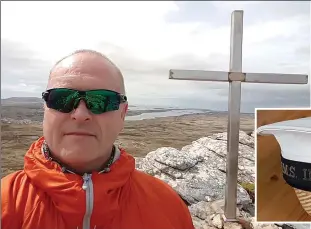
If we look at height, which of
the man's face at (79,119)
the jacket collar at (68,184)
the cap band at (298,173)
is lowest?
the cap band at (298,173)

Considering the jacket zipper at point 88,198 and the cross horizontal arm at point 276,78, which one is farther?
the cross horizontal arm at point 276,78

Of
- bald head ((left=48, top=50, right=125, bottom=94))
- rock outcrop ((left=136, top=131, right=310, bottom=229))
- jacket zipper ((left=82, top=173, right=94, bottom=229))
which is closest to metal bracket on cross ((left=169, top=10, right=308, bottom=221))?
rock outcrop ((left=136, top=131, right=310, bottom=229))

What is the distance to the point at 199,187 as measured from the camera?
3.07m

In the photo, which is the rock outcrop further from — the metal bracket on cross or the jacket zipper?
the jacket zipper

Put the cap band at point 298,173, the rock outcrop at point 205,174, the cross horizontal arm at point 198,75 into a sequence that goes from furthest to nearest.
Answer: the rock outcrop at point 205,174 < the cross horizontal arm at point 198,75 < the cap band at point 298,173

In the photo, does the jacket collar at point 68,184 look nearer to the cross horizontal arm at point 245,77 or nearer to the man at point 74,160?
the man at point 74,160

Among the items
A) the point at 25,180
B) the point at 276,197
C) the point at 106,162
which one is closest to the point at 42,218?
the point at 25,180

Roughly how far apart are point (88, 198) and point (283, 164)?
111 cm

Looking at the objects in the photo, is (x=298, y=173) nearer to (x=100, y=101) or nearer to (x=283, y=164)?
(x=283, y=164)

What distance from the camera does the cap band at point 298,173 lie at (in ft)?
5.19

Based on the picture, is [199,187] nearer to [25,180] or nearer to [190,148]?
[190,148]

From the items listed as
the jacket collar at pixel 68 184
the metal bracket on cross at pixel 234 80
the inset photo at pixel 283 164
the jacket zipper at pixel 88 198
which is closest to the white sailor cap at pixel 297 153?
the inset photo at pixel 283 164

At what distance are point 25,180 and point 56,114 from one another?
0.85ft

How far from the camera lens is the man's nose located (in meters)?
1.02
